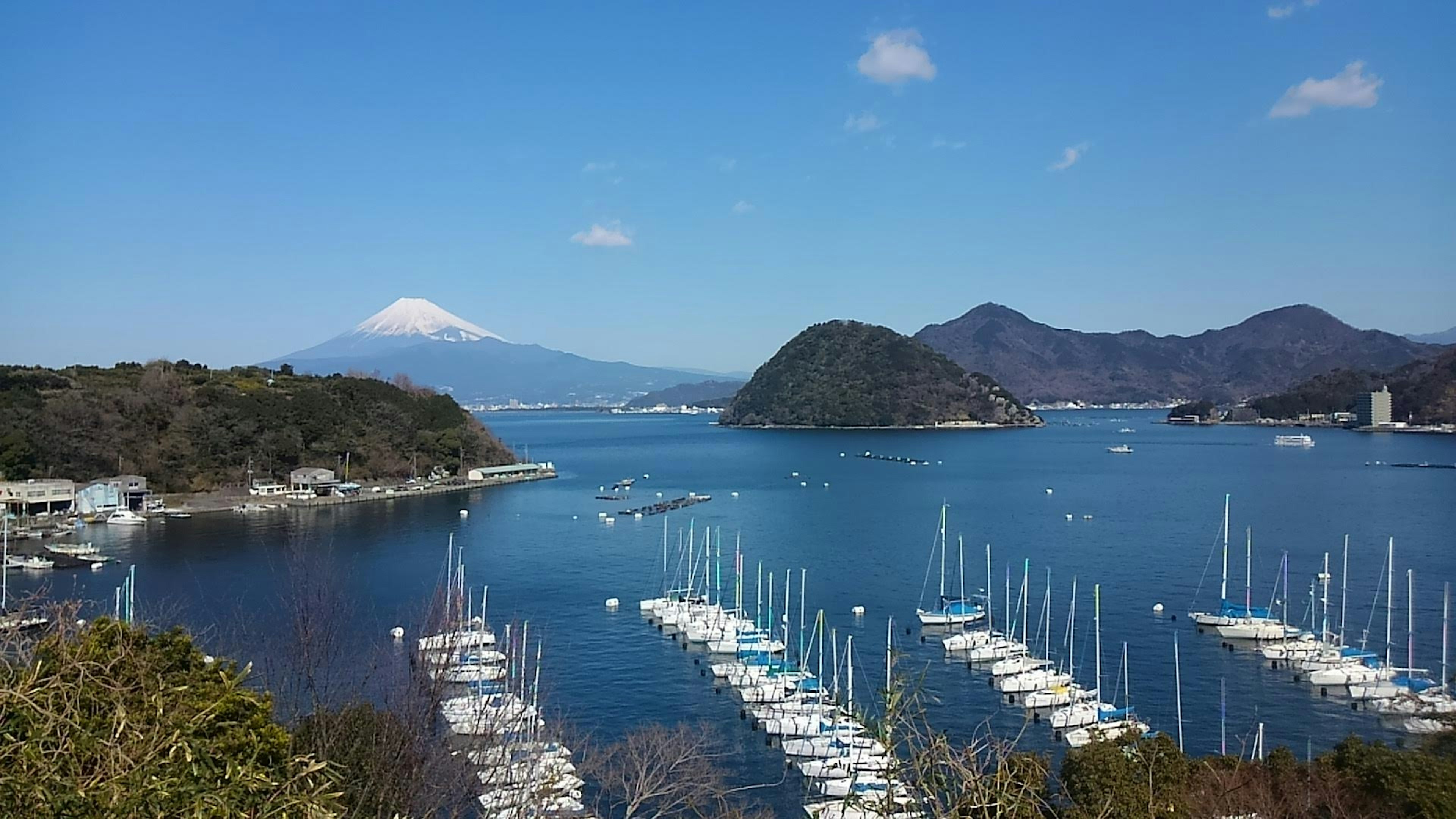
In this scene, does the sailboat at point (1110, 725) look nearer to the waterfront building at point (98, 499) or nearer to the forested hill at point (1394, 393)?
the waterfront building at point (98, 499)

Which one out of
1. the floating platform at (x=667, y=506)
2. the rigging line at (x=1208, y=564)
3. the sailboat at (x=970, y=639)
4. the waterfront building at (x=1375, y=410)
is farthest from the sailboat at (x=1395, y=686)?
the waterfront building at (x=1375, y=410)

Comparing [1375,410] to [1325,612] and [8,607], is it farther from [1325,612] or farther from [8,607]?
[8,607]

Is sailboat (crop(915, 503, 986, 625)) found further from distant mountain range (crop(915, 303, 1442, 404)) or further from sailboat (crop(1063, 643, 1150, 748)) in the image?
distant mountain range (crop(915, 303, 1442, 404))

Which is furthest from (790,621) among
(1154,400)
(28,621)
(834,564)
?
(1154,400)

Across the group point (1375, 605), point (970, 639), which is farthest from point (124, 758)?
point (1375, 605)

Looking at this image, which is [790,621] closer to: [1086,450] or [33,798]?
[33,798]

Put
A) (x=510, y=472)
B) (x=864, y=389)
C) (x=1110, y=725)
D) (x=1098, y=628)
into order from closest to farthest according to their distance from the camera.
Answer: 1. (x=1110, y=725)
2. (x=1098, y=628)
3. (x=510, y=472)
4. (x=864, y=389)
